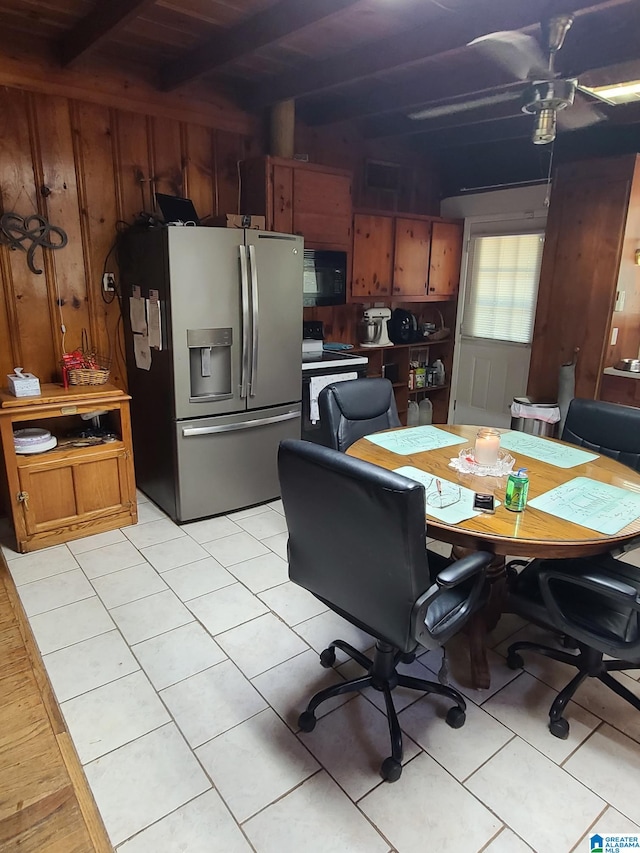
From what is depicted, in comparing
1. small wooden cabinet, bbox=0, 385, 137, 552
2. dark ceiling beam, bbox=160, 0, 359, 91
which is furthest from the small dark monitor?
small wooden cabinet, bbox=0, 385, 137, 552

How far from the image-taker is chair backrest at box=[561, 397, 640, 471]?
246 centimetres

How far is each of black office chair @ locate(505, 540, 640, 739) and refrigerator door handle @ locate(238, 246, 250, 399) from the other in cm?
197

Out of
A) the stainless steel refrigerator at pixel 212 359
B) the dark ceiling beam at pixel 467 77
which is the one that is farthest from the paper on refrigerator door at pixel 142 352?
the dark ceiling beam at pixel 467 77

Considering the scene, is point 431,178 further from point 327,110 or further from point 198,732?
point 198,732

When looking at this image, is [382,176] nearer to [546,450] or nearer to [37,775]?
[546,450]

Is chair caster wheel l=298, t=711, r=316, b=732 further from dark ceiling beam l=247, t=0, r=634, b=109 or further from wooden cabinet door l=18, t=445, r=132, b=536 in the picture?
dark ceiling beam l=247, t=0, r=634, b=109

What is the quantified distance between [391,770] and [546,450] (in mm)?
1478

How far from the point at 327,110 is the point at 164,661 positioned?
12.5 ft

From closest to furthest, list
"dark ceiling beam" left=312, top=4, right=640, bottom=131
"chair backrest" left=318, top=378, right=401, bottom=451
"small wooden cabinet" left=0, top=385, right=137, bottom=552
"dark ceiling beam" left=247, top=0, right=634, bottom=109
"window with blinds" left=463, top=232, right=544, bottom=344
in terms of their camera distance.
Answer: "dark ceiling beam" left=247, top=0, right=634, bottom=109, "dark ceiling beam" left=312, top=4, right=640, bottom=131, "chair backrest" left=318, top=378, right=401, bottom=451, "small wooden cabinet" left=0, top=385, right=137, bottom=552, "window with blinds" left=463, top=232, right=544, bottom=344

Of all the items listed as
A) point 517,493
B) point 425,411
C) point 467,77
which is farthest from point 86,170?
point 425,411

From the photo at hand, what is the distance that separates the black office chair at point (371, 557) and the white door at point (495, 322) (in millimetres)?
3613

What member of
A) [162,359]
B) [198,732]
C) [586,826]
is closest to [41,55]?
[162,359]

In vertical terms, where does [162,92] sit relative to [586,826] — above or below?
above

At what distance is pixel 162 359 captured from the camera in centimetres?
315
